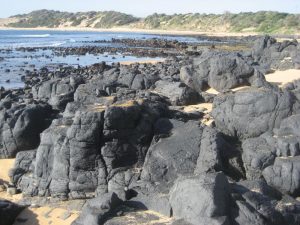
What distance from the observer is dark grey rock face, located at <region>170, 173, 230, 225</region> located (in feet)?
27.6

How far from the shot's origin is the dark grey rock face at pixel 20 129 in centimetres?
1629

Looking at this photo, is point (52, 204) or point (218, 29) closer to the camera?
point (52, 204)

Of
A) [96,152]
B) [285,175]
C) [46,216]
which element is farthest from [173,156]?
[46,216]

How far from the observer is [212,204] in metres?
8.45

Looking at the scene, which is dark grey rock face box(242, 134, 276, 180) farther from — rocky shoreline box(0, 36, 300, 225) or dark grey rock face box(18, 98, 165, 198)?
dark grey rock face box(18, 98, 165, 198)

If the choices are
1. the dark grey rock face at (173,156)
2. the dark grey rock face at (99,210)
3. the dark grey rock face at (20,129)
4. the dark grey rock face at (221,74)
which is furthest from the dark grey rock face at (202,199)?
the dark grey rock face at (221,74)

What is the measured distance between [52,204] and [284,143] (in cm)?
621

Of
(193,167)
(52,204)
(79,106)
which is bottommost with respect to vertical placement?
(52,204)

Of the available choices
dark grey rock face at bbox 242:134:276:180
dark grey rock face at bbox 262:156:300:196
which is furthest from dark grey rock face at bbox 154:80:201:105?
dark grey rock face at bbox 262:156:300:196

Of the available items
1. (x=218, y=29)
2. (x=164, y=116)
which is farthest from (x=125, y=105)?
(x=218, y=29)

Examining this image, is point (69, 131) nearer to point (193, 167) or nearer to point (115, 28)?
point (193, 167)

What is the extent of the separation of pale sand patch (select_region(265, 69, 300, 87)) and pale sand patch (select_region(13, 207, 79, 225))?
14.7m

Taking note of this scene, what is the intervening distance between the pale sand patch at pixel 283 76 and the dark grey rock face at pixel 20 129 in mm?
12319

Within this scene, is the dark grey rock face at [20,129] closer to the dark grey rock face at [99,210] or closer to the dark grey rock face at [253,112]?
the dark grey rock face at [253,112]
